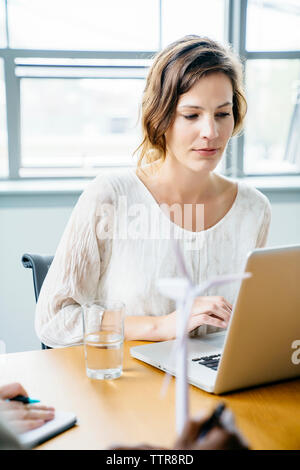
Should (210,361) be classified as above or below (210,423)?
below

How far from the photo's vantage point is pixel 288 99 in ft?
10.6

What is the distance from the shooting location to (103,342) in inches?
42.2

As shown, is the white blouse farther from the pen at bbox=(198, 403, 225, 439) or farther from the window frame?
the window frame

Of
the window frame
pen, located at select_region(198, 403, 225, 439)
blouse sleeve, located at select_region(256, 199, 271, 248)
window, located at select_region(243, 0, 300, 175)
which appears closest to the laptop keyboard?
pen, located at select_region(198, 403, 225, 439)

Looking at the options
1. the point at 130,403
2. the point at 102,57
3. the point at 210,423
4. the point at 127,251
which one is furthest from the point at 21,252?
the point at 210,423

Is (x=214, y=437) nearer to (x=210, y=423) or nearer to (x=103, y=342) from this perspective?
(x=210, y=423)

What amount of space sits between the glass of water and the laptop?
9cm

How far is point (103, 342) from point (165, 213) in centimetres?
59

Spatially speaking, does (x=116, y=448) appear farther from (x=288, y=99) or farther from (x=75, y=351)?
(x=288, y=99)

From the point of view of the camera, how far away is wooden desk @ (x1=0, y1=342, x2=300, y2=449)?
0.84 m

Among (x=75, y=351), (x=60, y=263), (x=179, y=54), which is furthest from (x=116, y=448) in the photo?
(x=179, y=54)
